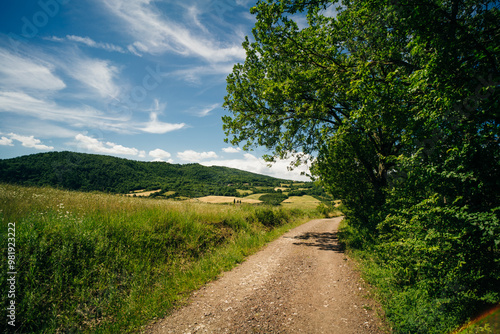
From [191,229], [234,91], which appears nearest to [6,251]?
[191,229]

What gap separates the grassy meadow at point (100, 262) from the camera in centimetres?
403

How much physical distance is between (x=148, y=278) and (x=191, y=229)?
3189 millimetres

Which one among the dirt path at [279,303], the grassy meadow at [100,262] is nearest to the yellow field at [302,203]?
the dirt path at [279,303]

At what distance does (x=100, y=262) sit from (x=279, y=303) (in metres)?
Result: 5.38

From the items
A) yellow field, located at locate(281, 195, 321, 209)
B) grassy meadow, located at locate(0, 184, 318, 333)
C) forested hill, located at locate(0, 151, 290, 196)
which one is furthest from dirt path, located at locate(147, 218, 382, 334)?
yellow field, located at locate(281, 195, 321, 209)

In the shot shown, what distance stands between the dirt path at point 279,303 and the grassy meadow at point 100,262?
73 cm

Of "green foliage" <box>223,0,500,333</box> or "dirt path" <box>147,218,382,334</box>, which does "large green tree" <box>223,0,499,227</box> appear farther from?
"dirt path" <box>147,218,382,334</box>

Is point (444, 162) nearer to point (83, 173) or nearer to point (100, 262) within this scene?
point (100, 262)

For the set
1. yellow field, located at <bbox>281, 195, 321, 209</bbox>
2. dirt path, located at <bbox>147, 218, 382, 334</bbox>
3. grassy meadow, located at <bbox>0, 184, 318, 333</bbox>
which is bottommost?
yellow field, located at <bbox>281, 195, 321, 209</bbox>

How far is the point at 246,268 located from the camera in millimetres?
7375

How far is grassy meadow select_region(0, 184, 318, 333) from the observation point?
13.2 feet

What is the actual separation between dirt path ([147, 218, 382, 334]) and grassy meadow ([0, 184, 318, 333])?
2.40 ft

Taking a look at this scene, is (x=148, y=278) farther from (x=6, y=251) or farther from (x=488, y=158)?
(x=488, y=158)

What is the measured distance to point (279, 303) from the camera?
4.98 metres
